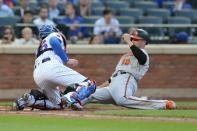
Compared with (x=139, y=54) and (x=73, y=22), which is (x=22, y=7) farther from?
(x=139, y=54)

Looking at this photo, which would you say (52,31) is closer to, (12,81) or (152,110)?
(152,110)

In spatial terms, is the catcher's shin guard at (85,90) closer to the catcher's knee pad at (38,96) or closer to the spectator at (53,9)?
the catcher's knee pad at (38,96)

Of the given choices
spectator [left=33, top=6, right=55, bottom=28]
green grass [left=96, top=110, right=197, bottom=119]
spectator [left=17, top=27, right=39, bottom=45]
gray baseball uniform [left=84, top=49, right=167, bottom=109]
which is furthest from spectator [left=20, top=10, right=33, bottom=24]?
green grass [left=96, top=110, right=197, bottom=119]

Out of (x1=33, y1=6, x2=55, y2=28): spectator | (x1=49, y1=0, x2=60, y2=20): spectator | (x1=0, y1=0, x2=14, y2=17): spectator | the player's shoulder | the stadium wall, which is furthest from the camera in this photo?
(x1=49, y1=0, x2=60, y2=20): spectator

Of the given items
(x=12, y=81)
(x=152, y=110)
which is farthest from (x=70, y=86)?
(x=12, y=81)

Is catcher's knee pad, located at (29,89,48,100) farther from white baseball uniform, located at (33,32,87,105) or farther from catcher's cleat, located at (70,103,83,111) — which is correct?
catcher's cleat, located at (70,103,83,111)

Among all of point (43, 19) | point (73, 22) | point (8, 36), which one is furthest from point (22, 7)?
point (8, 36)

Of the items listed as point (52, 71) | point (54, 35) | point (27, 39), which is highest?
point (54, 35)
